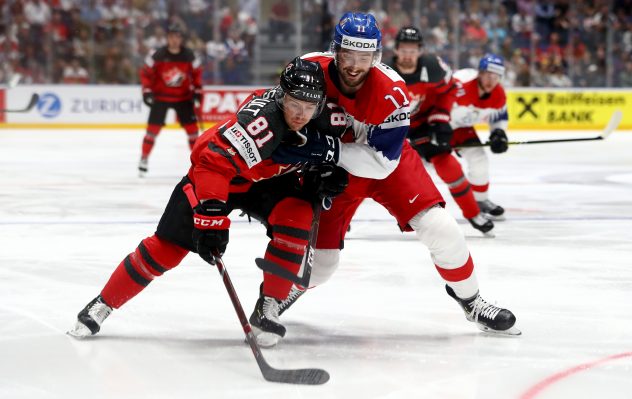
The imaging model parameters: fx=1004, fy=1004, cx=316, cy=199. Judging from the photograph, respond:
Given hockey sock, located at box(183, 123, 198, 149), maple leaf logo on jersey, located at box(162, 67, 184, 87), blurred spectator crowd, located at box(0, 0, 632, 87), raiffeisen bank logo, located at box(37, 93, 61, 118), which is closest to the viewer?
hockey sock, located at box(183, 123, 198, 149)

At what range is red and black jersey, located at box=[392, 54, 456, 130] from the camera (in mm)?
5223

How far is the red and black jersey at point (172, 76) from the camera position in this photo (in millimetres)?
8438

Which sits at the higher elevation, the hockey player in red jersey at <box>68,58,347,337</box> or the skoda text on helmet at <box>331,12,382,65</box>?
the skoda text on helmet at <box>331,12,382,65</box>

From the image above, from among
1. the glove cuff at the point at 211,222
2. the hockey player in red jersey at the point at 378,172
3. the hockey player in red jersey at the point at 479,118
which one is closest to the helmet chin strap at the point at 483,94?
the hockey player in red jersey at the point at 479,118

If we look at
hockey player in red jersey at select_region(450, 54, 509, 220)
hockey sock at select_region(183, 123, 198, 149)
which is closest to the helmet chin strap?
hockey player in red jersey at select_region(450, 54, 509, 220)

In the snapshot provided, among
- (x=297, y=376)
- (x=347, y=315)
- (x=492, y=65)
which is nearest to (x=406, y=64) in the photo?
(x=492, y=65)

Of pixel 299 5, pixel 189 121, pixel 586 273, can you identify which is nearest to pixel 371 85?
pixel 586 273

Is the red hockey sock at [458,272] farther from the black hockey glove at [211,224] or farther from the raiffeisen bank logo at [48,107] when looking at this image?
the raiffeisen bank logo at [48,107]

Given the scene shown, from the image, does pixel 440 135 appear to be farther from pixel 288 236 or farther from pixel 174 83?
pixel 174 83

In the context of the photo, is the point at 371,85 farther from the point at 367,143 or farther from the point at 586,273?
the point at 586,273

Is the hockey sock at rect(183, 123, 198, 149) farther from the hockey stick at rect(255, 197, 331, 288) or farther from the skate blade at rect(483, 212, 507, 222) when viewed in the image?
the hockey stick at rect(255, 197, 331, 288)

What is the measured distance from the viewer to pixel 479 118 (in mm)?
5691

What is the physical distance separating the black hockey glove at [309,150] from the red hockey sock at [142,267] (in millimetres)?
394

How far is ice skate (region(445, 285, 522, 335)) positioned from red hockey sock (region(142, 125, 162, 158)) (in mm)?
5064
